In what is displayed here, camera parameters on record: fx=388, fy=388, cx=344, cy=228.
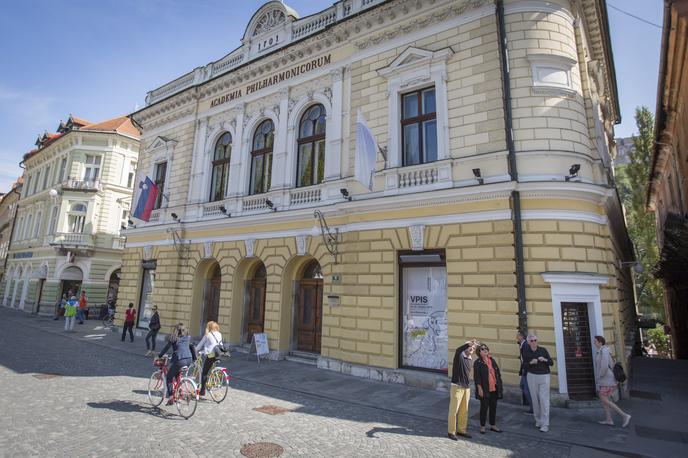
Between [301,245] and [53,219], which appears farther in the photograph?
[53,219]

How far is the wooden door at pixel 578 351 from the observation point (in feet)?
30.6

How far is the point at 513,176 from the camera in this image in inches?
405

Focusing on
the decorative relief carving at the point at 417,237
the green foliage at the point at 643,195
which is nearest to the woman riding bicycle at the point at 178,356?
the decorative relief carving at the point at 417,237

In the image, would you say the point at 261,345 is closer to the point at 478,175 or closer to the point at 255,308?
the point at 255,308

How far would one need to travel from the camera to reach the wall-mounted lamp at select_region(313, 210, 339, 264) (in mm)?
13328

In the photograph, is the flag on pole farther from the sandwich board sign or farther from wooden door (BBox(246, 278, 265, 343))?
wooden door (BBox(246, 278, 265, 343))

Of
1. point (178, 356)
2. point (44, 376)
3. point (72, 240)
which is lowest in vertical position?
point (44, 376)

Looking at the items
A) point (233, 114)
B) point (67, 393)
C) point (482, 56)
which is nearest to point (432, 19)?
point (482, 56)

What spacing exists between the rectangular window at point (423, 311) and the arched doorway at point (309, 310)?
3.93 metres

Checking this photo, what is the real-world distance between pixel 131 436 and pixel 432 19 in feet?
44.9

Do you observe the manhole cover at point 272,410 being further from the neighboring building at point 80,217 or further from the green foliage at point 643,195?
the green foliage at point 643,195

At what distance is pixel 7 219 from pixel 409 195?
55.7m

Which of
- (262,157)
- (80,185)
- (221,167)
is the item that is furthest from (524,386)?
(80,185)

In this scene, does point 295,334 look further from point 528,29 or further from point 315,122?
point 528,29
